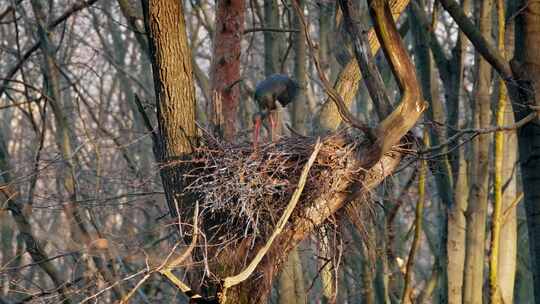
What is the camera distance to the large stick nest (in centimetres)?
420

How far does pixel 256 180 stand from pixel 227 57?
4.22ft

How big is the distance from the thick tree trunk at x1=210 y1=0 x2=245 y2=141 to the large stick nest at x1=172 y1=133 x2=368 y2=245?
662 mm

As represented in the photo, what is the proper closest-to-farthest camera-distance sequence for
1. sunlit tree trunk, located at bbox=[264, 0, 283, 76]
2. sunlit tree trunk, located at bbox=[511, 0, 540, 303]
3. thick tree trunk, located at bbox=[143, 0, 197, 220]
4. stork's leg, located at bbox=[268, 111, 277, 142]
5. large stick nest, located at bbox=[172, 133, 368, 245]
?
large stick nest, located at bbox=[172, 133, 368, 245], thick tree trunk, located at bbox=[143, 0, 197, 220], stork's leg, located at bbox=[268, 111, 277, 142], sunlit tree trunk, located at bbox=[511, 0, 540, 303], sunlit tree trunk, located at bbox=[264, 0, 283, 76]

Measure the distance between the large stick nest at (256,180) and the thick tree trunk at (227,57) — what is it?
66 centimetres

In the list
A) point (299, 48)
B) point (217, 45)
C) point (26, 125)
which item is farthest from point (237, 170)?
point (26, 125)

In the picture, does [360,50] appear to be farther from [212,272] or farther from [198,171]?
[212,272]

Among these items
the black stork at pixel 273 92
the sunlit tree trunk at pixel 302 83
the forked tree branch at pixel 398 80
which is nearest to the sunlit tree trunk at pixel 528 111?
the forked tree branch at pixel 398 80

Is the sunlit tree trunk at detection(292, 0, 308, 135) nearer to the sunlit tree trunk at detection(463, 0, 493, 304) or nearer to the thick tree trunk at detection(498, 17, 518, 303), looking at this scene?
the sunlit tree trunk at detection(463, 0, 493, 304)

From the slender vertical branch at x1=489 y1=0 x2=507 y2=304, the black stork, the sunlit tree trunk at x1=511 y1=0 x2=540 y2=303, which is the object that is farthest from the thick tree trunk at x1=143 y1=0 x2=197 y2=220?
the slender vertical branch at x1=489 y1=0 x2=507 y2=304

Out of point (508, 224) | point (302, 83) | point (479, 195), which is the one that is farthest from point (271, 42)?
point (508, 224)

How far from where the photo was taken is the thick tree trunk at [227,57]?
16.9 ft

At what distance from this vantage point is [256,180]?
421cm

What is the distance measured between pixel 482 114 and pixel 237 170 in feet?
13.3

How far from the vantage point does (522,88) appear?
219 inches
